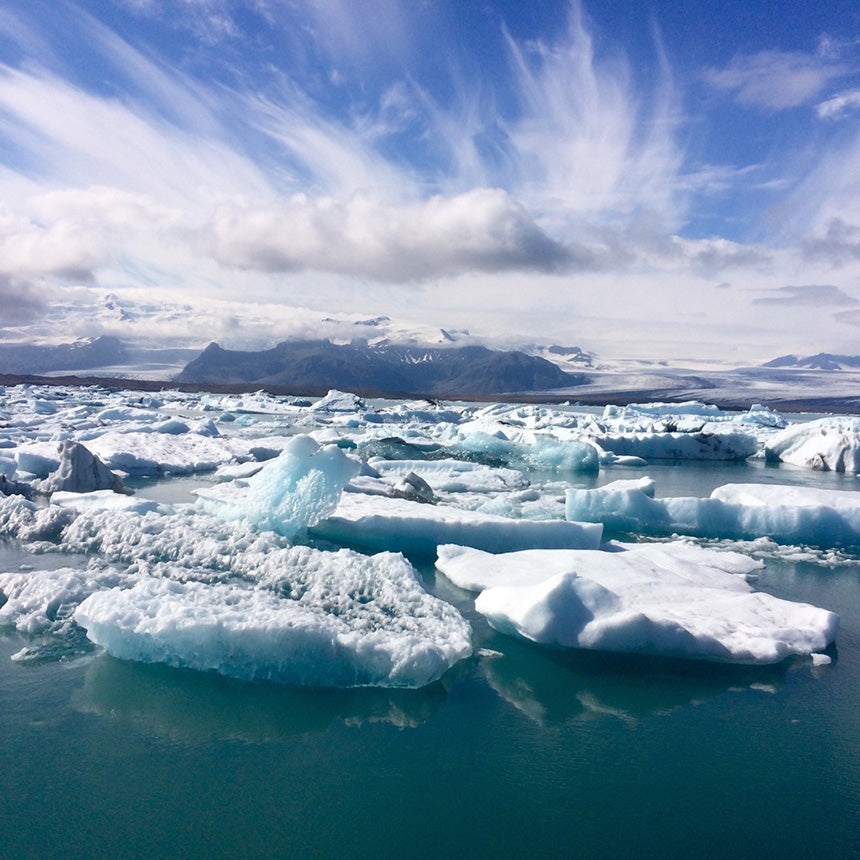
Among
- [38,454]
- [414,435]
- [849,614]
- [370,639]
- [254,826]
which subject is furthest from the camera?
[414,435]

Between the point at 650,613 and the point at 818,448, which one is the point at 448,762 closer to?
the point at 650,613

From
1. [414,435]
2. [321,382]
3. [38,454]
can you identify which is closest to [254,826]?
[38,454]

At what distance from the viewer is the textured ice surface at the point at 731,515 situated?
7348mm

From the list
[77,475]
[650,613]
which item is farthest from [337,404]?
[650,613]

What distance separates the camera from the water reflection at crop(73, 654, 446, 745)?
3.27 m

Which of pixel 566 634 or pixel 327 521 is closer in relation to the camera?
pixel 566 634

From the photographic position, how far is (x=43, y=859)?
2.39 m

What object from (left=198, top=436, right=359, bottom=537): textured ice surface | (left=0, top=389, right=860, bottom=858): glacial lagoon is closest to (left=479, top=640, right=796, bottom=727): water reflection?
(left=0, top=389, right=860, bottom=858): glacial lagoon

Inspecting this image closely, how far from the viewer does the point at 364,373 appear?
11525cm

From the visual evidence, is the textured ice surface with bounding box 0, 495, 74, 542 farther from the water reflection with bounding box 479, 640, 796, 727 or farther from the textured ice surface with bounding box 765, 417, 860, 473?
the textured ice surface with bounding box 765, 417, 860, 473

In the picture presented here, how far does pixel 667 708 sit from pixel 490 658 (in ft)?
3.30

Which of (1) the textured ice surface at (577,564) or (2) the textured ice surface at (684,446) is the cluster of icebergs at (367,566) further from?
(2) the textured ice surface at (684,446)

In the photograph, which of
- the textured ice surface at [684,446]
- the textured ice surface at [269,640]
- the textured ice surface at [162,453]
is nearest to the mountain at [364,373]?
the textured ice surface at [684,446]

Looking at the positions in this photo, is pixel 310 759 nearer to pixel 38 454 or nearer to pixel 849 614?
pixel 849 614
